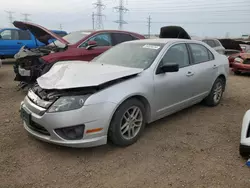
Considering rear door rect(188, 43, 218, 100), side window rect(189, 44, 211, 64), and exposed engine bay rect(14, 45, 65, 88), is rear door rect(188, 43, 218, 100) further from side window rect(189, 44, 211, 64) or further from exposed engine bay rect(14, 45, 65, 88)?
exposed engine bay rect(14, 45, 65, 88)

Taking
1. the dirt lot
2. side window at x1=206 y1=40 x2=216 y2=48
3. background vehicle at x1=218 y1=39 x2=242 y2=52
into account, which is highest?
side window at x1=206 y1=40 x2=216 y2=48

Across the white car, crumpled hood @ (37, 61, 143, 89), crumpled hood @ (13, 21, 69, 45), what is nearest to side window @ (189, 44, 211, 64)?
crumpled hood @ (37, 61, 143, 89)

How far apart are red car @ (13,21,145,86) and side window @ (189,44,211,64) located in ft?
8.34

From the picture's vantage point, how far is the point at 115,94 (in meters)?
3.01

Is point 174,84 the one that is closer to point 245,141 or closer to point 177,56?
point 177,56

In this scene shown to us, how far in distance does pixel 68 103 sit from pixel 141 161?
3.74ft

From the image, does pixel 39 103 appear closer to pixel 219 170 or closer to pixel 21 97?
pixel 219 170

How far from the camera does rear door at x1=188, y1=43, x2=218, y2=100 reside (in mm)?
4430

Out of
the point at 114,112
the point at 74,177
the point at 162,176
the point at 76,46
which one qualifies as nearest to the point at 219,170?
the point at 162,176

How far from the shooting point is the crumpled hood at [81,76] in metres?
2.94

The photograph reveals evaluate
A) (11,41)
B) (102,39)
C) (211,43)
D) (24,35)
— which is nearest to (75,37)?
(102,39)

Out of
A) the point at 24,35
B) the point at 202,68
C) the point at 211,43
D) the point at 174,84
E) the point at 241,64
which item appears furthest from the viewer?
the point at 211,43

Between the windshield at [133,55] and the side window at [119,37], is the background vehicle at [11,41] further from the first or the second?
the windshield at [133,55]

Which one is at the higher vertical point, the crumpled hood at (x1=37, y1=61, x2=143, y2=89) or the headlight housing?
the crumpled hood at (x1=37, y1=61, x2=143, y2=89)
